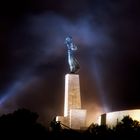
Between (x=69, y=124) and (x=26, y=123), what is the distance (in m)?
9.75

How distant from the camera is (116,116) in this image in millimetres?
31672

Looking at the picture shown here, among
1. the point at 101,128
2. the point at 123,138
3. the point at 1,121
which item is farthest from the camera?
the point at 101,128

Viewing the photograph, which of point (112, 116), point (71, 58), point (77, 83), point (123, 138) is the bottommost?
point (123, 138)

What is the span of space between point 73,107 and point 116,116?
14.2ft

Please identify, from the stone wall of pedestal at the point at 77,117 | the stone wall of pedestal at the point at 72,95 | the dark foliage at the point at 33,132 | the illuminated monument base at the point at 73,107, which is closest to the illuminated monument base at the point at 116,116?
the stone wall of pedestal at the point at 77,117

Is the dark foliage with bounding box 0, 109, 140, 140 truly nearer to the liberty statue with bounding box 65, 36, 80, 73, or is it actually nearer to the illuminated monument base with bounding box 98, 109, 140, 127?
the illuminated monument base with bounding box 98, 109, 140, 127

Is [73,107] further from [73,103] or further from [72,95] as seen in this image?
[72,95]

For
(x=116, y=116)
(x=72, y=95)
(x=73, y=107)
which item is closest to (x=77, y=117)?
(x=73, y=107)

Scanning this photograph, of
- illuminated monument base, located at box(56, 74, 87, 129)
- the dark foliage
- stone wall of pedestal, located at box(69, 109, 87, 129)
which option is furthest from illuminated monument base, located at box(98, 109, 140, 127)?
the dark foliage

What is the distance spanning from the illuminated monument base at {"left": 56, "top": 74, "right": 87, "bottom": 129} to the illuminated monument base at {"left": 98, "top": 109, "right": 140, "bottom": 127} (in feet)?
5.26

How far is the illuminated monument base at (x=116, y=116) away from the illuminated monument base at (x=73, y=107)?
1.60 m

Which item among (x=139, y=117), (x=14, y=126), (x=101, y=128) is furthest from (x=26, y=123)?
(x=139, y=117)

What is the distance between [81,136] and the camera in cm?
2291

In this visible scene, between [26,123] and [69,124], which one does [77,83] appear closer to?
[69,124]
